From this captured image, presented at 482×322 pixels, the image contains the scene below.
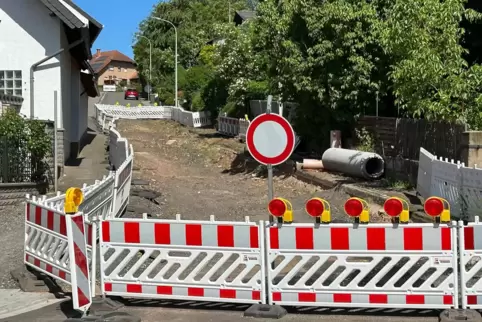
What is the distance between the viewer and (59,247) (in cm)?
819

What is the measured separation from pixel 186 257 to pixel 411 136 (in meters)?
11.8

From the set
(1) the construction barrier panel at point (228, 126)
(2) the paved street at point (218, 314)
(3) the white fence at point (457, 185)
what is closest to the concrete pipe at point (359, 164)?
(3) the white fence at point (457, 185)

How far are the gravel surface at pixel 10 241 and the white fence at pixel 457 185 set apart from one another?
7688 millimetres

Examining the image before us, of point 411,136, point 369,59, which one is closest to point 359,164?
point 411,136

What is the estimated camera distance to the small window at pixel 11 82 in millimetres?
21562

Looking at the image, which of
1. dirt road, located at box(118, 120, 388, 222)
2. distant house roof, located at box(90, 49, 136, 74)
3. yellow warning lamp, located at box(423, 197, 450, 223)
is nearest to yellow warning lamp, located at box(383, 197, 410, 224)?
yellow warning lamp, located at box(423, 197, 450, 223)

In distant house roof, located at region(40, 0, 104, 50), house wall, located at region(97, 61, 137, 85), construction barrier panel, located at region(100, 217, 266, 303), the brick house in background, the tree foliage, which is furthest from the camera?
house wall, located at region(97, 61, 137, 85)

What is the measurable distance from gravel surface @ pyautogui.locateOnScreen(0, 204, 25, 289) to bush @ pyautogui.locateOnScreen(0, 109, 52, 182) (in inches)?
39.1

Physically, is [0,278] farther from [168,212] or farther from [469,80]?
[469,80]

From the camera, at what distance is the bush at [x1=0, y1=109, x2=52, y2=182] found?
15922 mm

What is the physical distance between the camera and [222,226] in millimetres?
7164

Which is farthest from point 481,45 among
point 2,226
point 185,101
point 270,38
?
point 185,101

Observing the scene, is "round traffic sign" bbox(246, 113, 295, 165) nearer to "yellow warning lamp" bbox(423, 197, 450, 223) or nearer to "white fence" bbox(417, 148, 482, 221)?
"yellow warning lamp" bbox(423, 197, 450, 223)

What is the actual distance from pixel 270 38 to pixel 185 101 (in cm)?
3417
